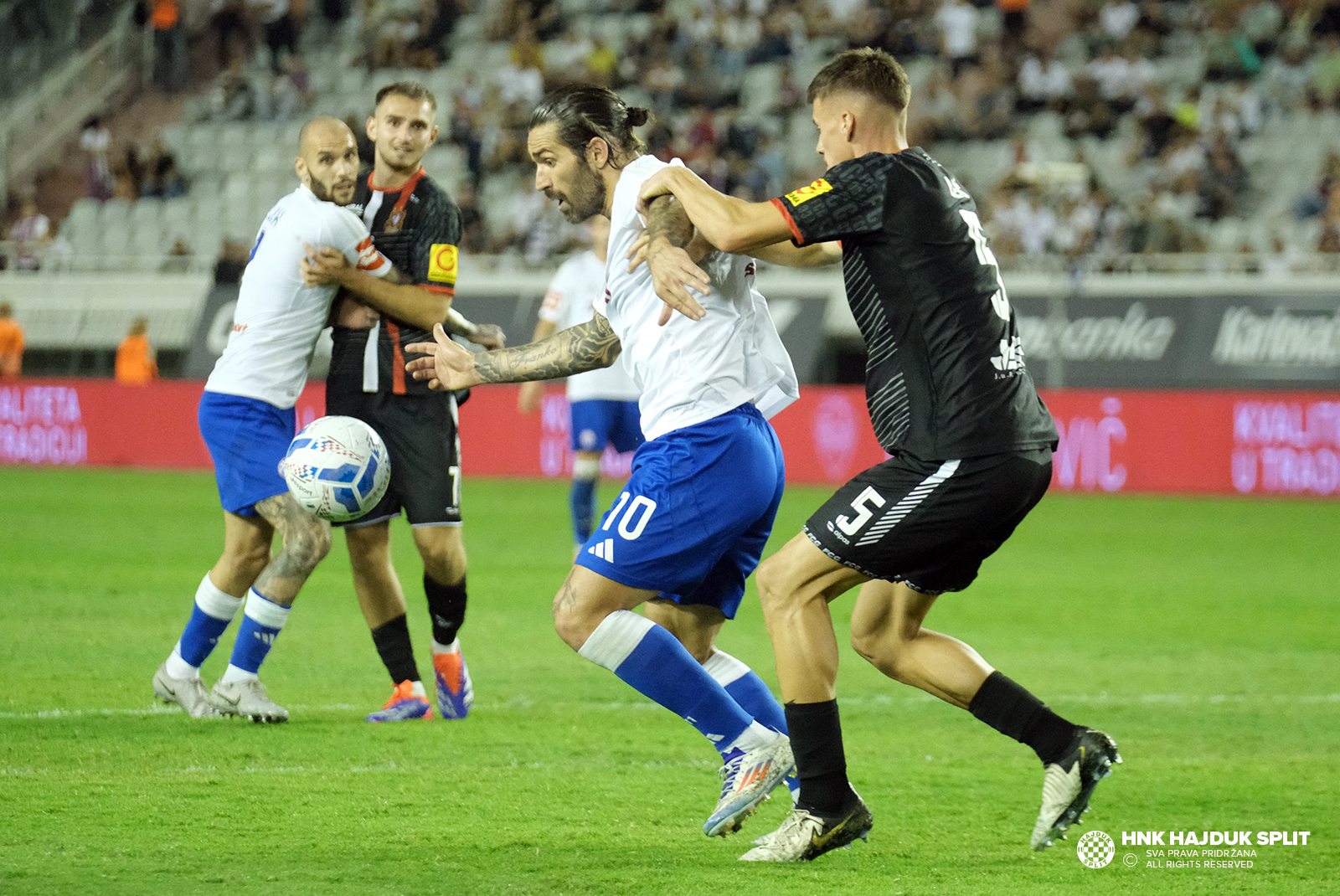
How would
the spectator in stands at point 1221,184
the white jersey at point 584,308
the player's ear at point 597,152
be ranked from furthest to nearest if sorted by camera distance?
the spectator in stands at point 1221,184
the white jersey at point 584,308
the player's ear at point 597,152

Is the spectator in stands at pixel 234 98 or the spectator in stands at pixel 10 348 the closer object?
the spectator in stands at pixel 10 348

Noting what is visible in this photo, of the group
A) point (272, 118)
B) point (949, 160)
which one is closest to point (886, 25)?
point (949, 160)

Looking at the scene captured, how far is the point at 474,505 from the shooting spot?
16.0 m

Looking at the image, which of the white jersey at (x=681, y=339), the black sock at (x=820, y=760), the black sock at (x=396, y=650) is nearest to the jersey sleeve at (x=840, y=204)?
the white jersey at (x=681, y=339)

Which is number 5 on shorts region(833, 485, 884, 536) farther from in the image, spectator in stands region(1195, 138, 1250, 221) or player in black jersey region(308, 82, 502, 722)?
spectator in stands region(1195, 138, 1250, 221)

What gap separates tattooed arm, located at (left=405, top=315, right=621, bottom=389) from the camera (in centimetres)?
483

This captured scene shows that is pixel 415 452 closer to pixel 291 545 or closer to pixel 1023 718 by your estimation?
pixel 291 545

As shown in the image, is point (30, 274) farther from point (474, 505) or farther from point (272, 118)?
point (474, 505)

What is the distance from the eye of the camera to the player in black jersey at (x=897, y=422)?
14.3 ft

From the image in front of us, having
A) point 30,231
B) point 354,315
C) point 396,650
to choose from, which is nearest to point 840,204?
point 354,315

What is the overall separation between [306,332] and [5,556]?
6193 mm

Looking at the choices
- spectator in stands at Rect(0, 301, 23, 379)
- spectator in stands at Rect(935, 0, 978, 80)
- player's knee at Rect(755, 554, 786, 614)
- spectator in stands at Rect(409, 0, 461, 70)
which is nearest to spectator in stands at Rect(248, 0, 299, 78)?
spectator in stands at Rect(409, 0, 461, 70)

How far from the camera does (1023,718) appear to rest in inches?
181

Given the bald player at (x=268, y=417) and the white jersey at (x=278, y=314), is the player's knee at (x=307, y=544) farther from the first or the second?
the white jersey at (x=278, y=314)
